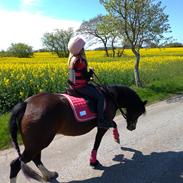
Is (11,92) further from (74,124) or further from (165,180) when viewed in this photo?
(165,180)

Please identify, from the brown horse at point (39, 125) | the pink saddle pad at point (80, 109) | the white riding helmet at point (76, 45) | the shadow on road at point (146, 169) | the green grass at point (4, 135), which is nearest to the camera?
the brown horse at point (39, 125)

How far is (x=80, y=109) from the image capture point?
5.43 metres

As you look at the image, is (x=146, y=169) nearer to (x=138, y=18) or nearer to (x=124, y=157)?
(x=124, y=157)

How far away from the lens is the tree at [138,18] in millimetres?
14477

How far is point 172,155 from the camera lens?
622 centimetres

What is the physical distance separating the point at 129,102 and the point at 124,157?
1.03m

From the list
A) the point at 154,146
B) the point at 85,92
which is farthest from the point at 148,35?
the point at 85,92

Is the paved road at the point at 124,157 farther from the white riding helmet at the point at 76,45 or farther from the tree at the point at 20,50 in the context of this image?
the tree at the point at 20,50

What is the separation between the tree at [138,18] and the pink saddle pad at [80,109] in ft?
31.5

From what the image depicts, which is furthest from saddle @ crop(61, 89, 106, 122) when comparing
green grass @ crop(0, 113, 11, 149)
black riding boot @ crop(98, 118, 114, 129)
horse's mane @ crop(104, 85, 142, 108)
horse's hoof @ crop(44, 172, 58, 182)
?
green grass @ crop(0, 113, 11, 149)

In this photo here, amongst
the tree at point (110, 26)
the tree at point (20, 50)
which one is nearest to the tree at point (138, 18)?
the tree at point (110, 26)

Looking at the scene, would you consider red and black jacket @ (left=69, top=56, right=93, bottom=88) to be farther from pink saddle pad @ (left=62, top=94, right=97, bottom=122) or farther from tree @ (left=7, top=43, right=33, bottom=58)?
tree @ (left=7, top=43, right=33, bottom=58)

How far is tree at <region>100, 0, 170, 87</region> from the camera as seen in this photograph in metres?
14.5

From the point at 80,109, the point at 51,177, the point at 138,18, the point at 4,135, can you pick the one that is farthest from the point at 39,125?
the point at 138,18
